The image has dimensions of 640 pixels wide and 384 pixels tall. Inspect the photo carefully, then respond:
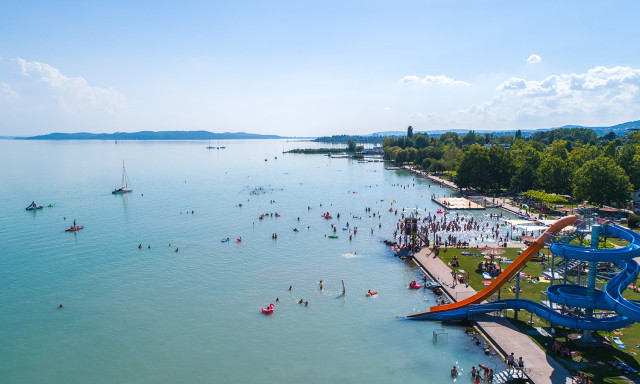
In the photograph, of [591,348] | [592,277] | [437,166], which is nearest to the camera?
[591,348]

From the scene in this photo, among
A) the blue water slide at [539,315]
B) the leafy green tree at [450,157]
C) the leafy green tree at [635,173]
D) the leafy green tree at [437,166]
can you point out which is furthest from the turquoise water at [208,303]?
the leafy green tree at [450,157]

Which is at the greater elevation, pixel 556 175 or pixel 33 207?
pixel 556 175

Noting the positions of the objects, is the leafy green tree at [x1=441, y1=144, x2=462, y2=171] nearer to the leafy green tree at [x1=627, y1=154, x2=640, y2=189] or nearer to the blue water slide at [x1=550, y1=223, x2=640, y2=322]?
the leafy green tree at [x1=627, y1=154, x2=640, y2=189]

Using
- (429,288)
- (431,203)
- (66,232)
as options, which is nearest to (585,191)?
(431,203)

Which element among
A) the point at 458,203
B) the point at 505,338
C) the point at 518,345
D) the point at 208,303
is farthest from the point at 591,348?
the point at 458,203

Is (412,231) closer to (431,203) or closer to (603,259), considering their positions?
(603,259)

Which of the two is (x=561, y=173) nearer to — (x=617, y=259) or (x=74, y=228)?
(x=617, y=259)

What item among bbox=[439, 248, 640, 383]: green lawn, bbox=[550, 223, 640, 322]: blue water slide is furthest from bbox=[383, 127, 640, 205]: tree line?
bbox=[550, 223, 640, 322]: blue water slide
